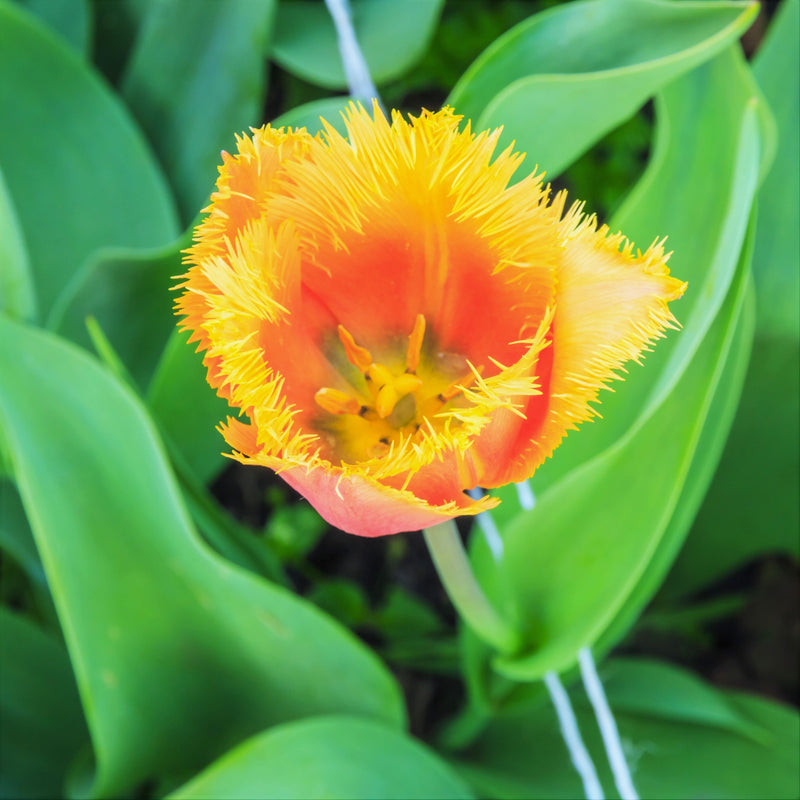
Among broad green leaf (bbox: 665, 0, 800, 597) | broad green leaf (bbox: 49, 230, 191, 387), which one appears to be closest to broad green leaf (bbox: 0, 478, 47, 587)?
broad green leaf (bbox: 49, 230, 191, 387)

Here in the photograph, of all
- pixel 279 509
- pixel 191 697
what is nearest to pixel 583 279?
pixel 191 697

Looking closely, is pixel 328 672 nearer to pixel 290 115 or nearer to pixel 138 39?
pixel 290 115

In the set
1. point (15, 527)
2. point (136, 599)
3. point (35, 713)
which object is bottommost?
point (35, 713)

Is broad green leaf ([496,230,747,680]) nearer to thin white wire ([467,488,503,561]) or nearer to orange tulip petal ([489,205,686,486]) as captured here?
thin white wire ([467,488,503,561])

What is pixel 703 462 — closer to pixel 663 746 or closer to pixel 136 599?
pixel 663 746

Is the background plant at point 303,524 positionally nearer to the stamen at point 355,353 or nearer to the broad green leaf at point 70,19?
the broad green leaf at point 70,19

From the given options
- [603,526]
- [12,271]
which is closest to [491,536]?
[603,526]
